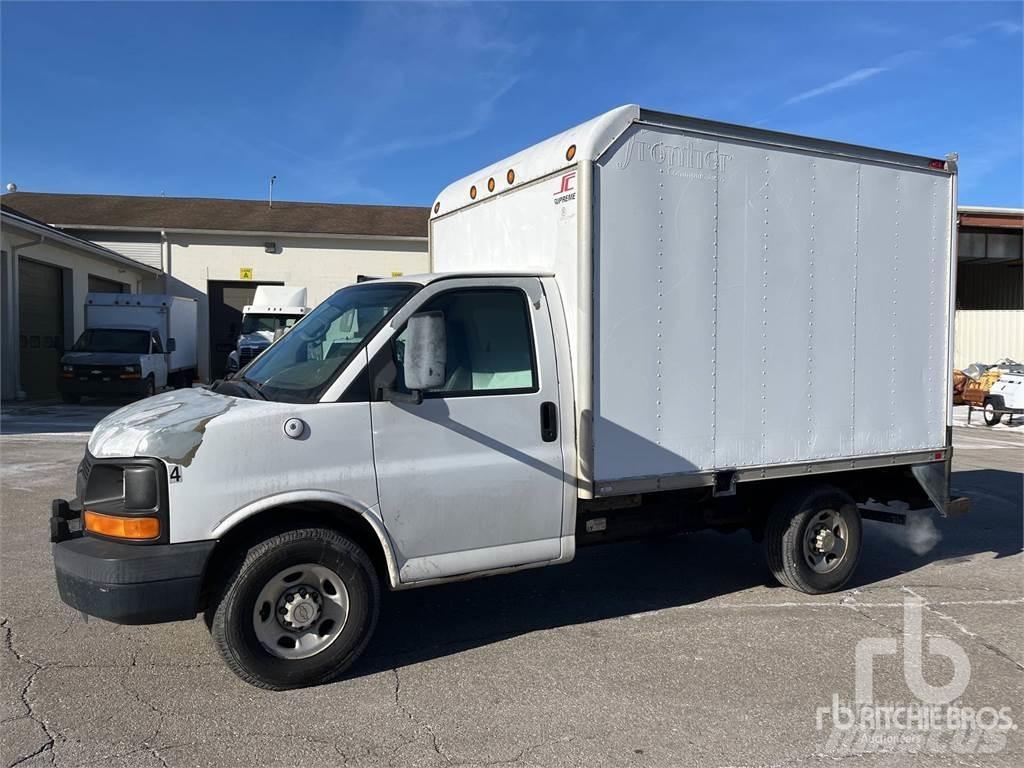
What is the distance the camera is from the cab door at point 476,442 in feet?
14.4

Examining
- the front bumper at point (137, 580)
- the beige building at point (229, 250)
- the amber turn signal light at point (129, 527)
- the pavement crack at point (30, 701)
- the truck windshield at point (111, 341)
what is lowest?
the pavement crack at point (30, 701)

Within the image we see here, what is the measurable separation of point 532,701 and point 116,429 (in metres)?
2.51

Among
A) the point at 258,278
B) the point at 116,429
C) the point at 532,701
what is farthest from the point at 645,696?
the point at 258,278

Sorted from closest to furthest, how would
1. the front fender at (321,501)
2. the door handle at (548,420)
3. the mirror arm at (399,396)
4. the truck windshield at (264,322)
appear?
the front fender at (321,501)
the mirror arm at (399,396)
the door handle at (548,420)
the truck windshield at (264,322)

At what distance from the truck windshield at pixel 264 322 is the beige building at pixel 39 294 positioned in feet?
15.5

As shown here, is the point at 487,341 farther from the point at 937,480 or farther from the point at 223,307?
the point at 223,307

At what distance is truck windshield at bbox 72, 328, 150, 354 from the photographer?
20.3 meters

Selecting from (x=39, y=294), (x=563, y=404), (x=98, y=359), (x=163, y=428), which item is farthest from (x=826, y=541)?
(x=39, y=294)

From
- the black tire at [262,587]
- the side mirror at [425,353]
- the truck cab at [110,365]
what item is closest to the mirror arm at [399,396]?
the side mirror at [425,353]

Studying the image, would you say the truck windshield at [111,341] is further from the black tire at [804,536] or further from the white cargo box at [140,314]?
the black tire at [804,536]

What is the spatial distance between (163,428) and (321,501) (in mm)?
837

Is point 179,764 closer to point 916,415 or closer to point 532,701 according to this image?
point 532,701

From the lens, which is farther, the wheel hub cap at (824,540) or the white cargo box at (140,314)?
the white cargo box at (140,314)

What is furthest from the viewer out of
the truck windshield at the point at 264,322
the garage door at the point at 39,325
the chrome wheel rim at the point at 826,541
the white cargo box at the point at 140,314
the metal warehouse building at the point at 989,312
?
the metal warehouse building at the point at 989,312
